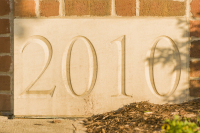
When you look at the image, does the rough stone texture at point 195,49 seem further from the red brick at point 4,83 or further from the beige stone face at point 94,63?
the red brick at point 4,83

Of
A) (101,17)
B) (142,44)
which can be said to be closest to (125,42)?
(142,44)

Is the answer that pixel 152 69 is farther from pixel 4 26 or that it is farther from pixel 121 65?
pixel 4 26

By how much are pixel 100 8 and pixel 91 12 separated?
0.09m

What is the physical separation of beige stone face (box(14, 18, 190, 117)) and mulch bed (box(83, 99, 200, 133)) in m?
0.13

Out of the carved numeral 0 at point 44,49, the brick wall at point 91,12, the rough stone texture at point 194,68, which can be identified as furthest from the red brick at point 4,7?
the rough stone texture at point 194,68

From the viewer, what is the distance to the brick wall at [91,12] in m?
2.48

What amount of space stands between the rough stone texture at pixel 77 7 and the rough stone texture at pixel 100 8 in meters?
0.04

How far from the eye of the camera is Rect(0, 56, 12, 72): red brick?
2539 millimetres

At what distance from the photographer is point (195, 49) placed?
2.52m

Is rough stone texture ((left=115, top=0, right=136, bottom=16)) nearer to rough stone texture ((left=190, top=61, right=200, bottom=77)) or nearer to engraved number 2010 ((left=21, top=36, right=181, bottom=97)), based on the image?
engraved number 2010 ((left=21, top=36, right=181, bottom=97))


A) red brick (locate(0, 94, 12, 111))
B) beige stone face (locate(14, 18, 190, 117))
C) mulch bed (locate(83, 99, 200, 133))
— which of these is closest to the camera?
mulch bed (locate(83, 99, 200, 133))

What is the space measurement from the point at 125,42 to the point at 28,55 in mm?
916

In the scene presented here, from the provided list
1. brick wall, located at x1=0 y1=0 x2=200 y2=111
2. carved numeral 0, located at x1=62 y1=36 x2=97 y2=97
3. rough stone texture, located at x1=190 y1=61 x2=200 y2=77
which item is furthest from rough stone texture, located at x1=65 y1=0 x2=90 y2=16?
rough stone texture, located at x1=190 y1=61 x2=200 y2=77

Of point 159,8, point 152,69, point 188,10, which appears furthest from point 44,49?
point 188,10
